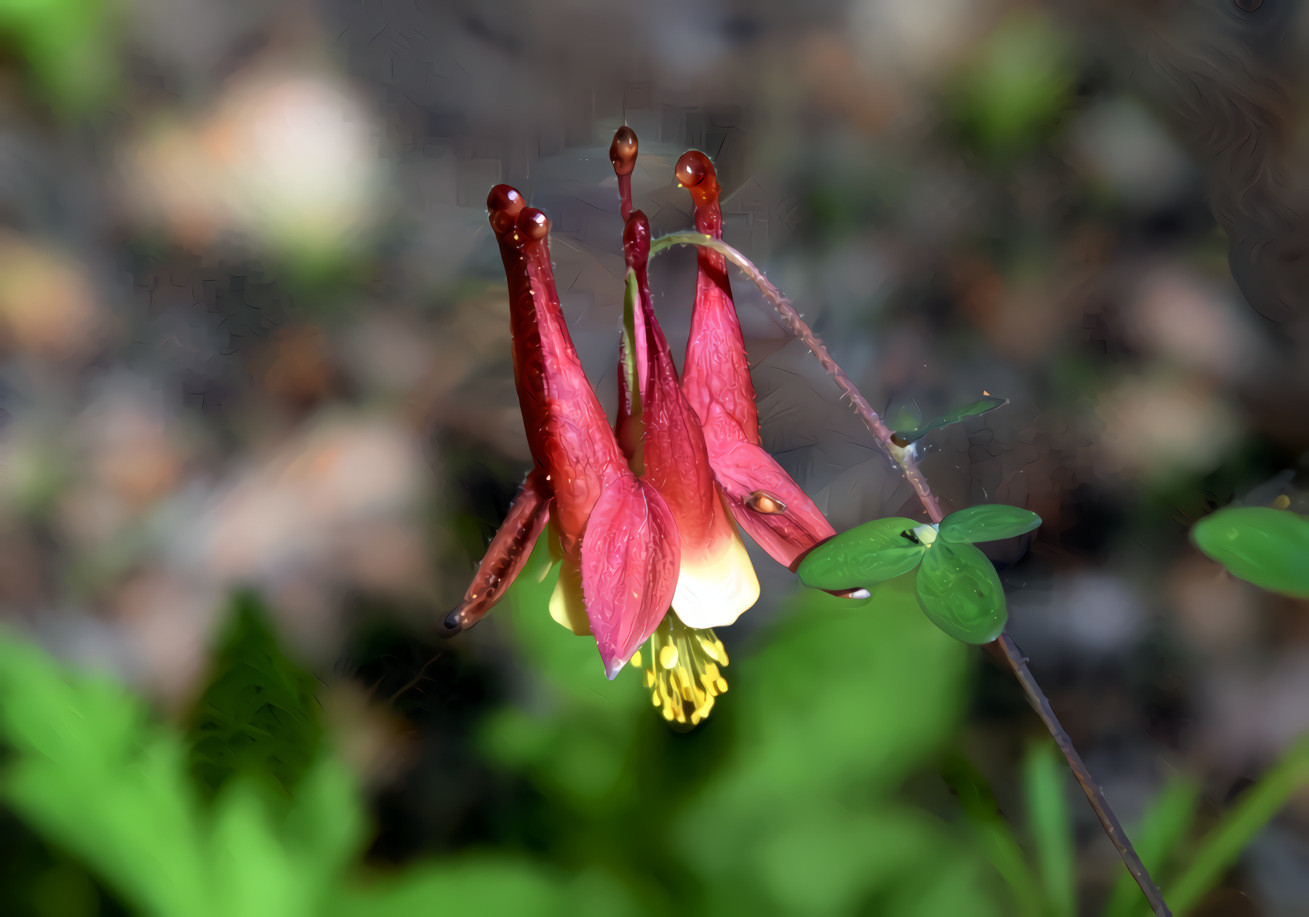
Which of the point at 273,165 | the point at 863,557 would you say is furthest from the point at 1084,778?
the point at 273,165

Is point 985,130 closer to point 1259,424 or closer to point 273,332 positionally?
point 1259,424

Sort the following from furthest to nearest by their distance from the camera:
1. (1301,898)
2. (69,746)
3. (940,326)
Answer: (940,326) → (1301,898) → (69,746)

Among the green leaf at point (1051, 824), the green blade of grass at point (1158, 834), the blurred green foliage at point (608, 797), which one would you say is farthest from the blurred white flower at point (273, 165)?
the green blade of grass at point (1158, 834)

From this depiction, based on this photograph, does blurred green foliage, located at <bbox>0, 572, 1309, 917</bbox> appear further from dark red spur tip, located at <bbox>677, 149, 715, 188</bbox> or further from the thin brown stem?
dark red spur tip, located at <bbox>677, 149, 715, 188</bbox>

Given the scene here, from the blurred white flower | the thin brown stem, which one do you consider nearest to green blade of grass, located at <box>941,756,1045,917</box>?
the thin brown stem

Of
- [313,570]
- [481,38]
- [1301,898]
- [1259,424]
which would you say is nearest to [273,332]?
[313,570]

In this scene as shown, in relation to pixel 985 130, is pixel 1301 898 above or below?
below

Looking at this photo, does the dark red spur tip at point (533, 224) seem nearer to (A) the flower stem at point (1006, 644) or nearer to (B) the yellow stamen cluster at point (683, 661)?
(A) the flower stem at point (1006, 644)
